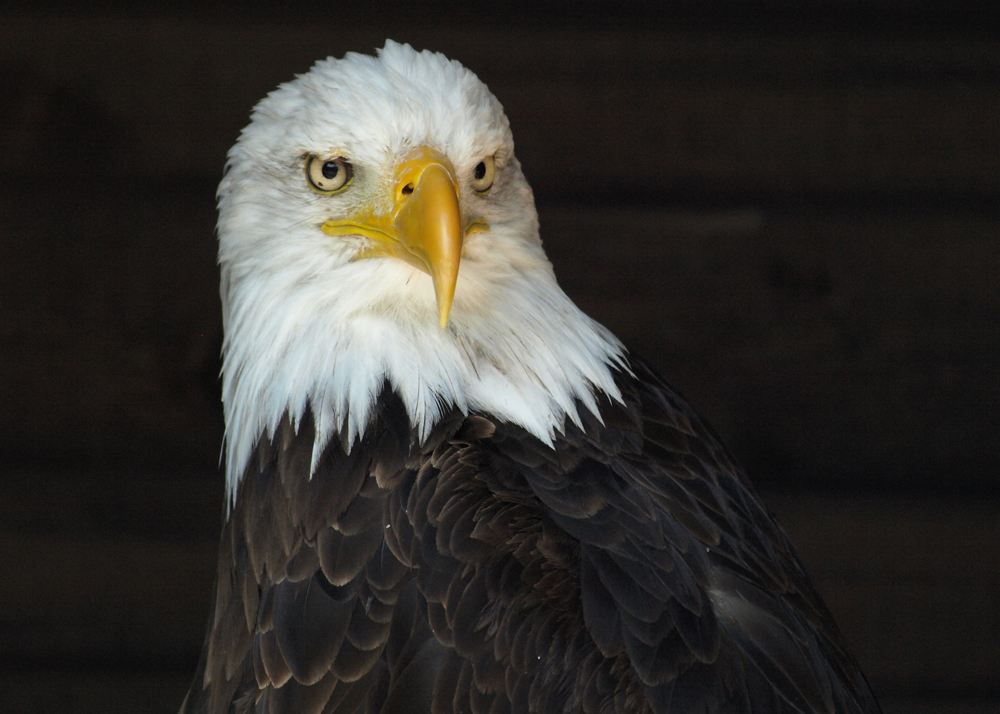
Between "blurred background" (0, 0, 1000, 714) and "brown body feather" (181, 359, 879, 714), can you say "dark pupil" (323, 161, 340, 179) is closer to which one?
"brown body feather" (181, 359, 879, 714)

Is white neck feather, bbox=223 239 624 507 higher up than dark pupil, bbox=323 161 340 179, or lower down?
lower down

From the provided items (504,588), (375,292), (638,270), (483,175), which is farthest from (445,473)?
(638,270)

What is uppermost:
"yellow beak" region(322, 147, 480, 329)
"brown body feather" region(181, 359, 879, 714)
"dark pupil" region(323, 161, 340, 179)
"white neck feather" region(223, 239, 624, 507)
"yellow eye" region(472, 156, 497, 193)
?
"yellow eye" region(472, 156, 497, 193)

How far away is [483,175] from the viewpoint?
4.63 ft

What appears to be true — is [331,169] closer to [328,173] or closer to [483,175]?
[328,173]

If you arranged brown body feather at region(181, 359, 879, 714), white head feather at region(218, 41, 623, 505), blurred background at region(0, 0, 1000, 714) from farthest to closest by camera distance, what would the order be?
1. blurred background at region(0, 0, 1000, 714)
2. white head feather at region(218, 41, 623, 505)
3. brown body feather at region(181, 359, 879, 714)

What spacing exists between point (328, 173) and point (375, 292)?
18cm

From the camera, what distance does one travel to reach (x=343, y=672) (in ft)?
3.79

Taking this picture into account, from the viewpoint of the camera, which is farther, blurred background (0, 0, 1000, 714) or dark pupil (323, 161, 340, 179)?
blurred background (0, 0, 1000, 714)

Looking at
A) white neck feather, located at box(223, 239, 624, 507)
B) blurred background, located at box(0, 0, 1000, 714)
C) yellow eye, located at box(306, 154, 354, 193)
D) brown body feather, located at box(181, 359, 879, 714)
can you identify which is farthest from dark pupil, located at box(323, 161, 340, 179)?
blurred background, located at box(0, 0, 1000, 714)

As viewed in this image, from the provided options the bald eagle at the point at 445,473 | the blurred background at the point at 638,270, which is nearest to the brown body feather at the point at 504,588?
the bald eagle at the point at 445,473

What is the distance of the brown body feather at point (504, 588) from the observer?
110 cm

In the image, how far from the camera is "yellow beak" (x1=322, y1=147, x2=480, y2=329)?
1.19m

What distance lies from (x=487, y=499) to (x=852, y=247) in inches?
55.2
